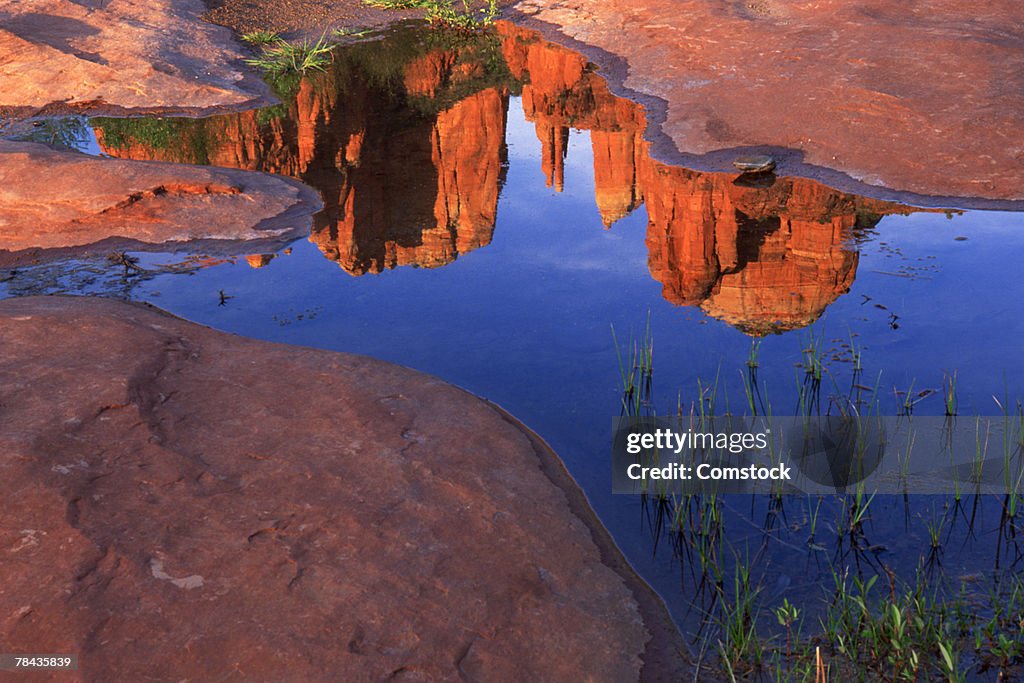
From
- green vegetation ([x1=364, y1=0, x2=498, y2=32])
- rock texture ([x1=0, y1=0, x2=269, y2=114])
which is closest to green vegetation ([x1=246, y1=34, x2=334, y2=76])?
rock texture ([x1=0, y1=0, x2=269, y2=114])

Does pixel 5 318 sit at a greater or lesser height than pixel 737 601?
greater

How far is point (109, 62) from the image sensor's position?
15328 millimetres

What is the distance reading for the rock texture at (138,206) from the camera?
9.88 m

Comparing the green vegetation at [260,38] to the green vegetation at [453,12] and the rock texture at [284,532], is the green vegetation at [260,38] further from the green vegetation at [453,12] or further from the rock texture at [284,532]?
the rock texture at [284,532]

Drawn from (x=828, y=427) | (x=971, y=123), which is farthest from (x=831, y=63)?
(x=828, y=427)

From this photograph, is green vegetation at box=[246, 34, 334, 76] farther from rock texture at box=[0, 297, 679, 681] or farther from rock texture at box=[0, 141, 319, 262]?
rock texture at box=[0, 297, 679, 681]

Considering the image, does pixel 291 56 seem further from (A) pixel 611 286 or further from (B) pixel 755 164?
(A) pixel 611 286

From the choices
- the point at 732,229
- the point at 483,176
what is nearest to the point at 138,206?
the point at 483,176

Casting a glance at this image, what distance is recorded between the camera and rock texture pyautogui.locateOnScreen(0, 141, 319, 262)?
988cm

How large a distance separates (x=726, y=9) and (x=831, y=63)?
3.37 m

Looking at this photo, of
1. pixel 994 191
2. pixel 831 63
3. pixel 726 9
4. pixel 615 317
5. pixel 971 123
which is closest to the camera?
pixel 615 317

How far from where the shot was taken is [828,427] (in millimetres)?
6602

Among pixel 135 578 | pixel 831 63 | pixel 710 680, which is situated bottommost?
pixel 710 680

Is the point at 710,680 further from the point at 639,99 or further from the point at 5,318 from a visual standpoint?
the point at 639,99
